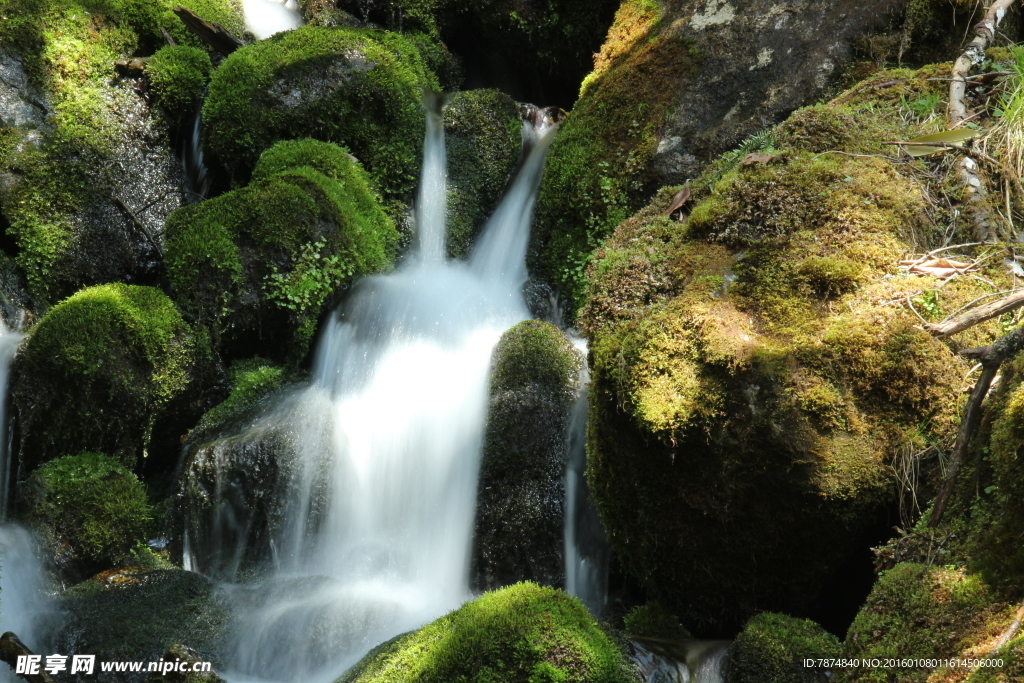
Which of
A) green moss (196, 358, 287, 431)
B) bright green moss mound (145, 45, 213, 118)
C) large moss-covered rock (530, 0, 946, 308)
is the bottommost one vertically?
green moss (196, 358, 287, 431)

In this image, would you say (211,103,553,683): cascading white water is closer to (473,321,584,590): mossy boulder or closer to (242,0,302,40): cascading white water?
(473,321,584,590): mossy boulder

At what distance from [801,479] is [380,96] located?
611 cm

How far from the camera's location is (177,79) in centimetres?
864

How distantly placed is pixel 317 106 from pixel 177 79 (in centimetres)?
153

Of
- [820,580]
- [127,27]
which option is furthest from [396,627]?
[127,27]

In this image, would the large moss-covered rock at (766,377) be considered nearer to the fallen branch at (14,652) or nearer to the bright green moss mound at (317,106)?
the fallen branch at (14,652)

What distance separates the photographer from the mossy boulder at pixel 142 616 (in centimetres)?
507

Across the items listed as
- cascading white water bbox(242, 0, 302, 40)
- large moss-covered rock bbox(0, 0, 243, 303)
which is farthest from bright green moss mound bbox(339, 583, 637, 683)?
cascading white water bbox(242, 0, 302, 40)

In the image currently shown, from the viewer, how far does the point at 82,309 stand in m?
6.62

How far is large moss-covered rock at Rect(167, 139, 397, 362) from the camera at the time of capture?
700 centimetres

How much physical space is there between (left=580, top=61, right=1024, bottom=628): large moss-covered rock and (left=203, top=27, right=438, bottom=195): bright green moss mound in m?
4.11

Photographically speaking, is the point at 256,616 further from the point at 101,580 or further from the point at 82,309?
the point at 82,309

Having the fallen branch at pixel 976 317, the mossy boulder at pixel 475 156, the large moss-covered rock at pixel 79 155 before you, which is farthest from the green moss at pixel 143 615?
the fallen branch at pixel 976 317

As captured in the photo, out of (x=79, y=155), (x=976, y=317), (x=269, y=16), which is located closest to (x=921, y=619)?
(x=976, y=317)
